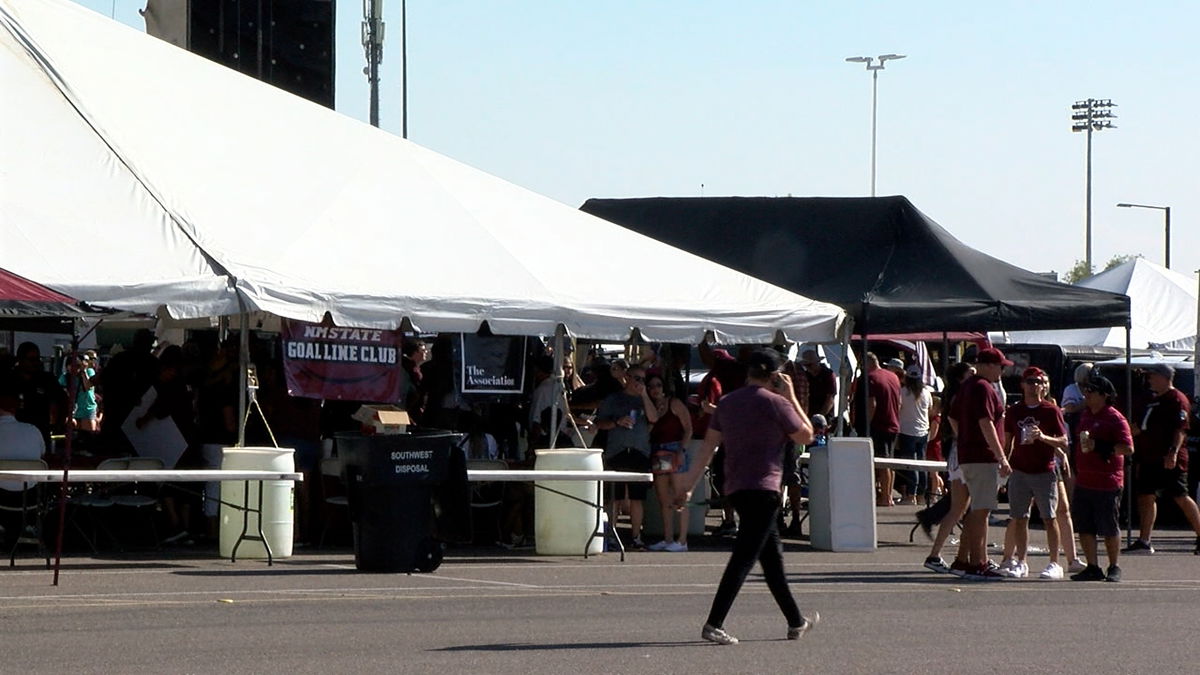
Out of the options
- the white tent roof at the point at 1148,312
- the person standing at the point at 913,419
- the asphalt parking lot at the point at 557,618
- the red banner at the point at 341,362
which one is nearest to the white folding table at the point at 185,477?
the asphalt parking lot at the point at 557,618

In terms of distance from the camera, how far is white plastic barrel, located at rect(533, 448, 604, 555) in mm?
16016

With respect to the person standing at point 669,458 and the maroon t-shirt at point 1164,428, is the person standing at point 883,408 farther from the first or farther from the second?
the person standing at point 669,458

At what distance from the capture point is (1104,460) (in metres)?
14.4

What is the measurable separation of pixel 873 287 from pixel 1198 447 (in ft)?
14.3

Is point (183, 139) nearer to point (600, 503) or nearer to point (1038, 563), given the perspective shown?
point (600, 503)

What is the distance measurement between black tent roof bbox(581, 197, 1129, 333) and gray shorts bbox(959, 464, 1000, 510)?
4312 millimetres

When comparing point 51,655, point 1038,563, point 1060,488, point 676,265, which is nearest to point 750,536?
point 51,655

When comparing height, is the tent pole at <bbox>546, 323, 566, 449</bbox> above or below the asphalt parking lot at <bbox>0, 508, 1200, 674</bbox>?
above

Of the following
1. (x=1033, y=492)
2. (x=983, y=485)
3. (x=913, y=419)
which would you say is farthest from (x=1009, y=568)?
(x=913, y=419)

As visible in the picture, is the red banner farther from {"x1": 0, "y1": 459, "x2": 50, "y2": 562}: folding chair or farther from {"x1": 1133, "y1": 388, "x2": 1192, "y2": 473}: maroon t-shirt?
{"x1": 1133, "y1": 388, "x2": 1192, "y2": 473}: maroon t-shirt

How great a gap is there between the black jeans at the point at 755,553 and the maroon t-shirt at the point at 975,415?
432 cm

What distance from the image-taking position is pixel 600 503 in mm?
16188

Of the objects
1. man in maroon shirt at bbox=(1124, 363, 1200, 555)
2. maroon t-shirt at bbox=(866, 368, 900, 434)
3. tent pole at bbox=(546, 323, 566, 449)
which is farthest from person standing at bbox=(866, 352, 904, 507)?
tent pole at bbox=(546, 323, 566, 449)

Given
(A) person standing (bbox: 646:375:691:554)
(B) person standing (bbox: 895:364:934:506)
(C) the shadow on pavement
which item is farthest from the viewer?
(B) person standing (bbox: 895:364:934:506)
